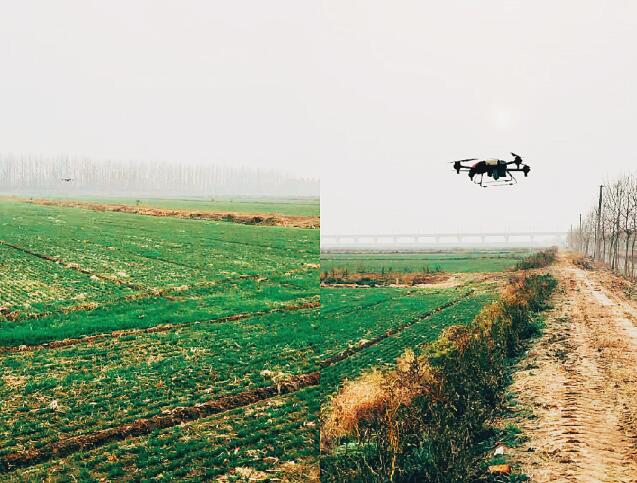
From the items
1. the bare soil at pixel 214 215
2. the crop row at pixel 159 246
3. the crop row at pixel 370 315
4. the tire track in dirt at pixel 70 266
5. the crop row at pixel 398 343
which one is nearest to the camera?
the tire track in dirt at pixel 70 266

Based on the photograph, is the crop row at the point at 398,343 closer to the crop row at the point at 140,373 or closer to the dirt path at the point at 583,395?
the crop row at the point at 140,373

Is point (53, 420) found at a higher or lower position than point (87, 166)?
lower

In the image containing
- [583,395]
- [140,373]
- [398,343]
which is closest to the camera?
[583,395]

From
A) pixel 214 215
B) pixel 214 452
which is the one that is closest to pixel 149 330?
pixel 214 452

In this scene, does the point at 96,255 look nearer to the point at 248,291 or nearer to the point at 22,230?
the point at 22,230

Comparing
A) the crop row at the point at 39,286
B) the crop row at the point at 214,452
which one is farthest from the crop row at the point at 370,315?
the crop row at the point at 39,286

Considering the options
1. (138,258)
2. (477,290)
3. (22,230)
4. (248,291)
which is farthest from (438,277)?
(22,230)

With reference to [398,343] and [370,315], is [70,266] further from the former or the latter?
[370,315]
